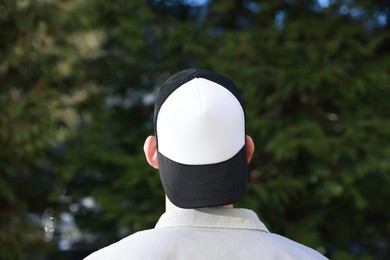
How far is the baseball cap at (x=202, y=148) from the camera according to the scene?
1.78m

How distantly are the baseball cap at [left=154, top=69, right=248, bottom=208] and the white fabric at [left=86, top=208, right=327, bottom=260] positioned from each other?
1.4 inches

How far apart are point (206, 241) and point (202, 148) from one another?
0.22 meters

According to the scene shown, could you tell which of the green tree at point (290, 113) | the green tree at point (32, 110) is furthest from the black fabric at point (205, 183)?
the green tree at point (32, 110)

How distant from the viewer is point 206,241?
175 centimetres

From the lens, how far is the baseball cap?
1781 millimetres

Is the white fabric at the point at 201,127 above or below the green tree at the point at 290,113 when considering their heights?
above

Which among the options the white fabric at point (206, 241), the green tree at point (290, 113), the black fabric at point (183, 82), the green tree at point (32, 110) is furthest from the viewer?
the green tree at point (32, 110)

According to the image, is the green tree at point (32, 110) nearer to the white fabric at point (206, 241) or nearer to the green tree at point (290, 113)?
the green tree at point (290, 113)

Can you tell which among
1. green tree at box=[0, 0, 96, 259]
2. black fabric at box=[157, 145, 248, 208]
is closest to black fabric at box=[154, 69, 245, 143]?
black fabric at box=[157, 145, 248, 208]

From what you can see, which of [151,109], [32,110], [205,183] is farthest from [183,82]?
[151,109]

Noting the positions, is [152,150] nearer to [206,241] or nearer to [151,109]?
[206,241]

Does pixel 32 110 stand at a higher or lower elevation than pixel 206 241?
lower

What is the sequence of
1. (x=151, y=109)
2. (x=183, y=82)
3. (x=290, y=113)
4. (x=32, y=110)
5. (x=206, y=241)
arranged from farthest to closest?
(x=151, y=109) < (x=290, y=113) < (x=32, y=110) < (x=183, y=82) < (x=206, y=241)

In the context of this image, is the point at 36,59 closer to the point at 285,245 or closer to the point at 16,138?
the point at 16,138
